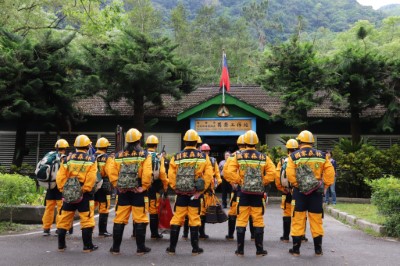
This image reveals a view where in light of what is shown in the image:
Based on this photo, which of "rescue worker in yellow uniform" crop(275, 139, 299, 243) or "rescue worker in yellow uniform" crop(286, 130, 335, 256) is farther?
"rescue worker in yellow uniform" crop(275, 139, 299, 243)

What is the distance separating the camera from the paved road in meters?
7.02

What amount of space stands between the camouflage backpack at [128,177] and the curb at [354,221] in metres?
5.86

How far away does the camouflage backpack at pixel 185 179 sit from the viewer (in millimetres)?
7500

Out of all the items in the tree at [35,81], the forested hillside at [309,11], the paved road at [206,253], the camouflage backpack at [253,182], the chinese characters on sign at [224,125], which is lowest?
the paved road at [206,253]

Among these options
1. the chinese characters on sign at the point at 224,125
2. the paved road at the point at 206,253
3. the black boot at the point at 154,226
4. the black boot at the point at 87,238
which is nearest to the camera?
the paved road at the point at 206,253

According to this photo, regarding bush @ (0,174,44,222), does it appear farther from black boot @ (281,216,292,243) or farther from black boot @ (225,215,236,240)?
black boot @ (281,216,292,243)

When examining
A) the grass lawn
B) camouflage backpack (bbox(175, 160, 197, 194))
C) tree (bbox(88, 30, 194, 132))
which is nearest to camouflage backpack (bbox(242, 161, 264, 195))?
camouflage backpack (bbox(175, 160, 197, 194))

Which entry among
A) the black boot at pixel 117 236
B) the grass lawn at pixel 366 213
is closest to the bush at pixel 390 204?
the grass lawn at pixel 366 213

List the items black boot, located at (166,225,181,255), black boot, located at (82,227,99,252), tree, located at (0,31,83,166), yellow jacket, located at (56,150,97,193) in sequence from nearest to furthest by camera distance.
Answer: black boot, located at (166,225,181,255) → black boot, located at (82,227,99,252) → yellow jacket, located at (56,150,97,193) → tree, located at (0,31,83,166)

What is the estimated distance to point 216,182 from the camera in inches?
369

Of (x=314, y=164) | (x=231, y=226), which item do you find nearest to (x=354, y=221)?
(x=231, y=226)

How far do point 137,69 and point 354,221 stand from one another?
926 cm

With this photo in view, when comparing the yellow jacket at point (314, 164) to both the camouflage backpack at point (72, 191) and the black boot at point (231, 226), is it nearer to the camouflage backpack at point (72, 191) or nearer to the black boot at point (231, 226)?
the black boot at point (231, 226)

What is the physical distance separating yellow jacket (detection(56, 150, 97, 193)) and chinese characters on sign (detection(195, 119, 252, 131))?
12.0 metres
